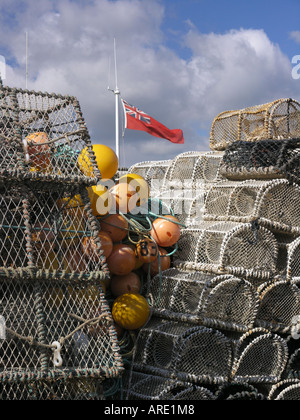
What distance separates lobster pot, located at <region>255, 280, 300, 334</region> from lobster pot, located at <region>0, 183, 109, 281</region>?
162 cm

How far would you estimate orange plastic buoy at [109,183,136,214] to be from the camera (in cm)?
422

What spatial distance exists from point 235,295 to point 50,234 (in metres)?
1.62

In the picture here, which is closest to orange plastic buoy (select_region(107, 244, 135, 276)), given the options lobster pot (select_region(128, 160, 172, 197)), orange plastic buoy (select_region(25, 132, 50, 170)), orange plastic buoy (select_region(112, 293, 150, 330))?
orange plastic buoy (select_region(112, 293, 150, 330))

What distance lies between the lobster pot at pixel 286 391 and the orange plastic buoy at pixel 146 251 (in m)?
1.49

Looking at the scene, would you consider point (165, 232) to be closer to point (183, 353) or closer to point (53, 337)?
point (183, 353)

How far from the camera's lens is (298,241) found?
4508mm

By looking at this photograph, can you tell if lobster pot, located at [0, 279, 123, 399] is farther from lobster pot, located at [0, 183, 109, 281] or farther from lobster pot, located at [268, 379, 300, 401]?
lobster pot, located at [268, 379, 300, 401]

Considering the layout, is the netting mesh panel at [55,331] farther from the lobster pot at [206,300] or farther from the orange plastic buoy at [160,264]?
the orange plastic buoy at [160,264]

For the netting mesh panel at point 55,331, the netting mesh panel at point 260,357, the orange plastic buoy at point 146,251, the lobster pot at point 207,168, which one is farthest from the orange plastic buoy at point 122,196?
the netting mesh panel at point 260,357

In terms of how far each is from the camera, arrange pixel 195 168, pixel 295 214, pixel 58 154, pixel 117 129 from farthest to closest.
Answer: pixel 117 129, pixel 195 168, pixel 295 214, pixel 58 154
